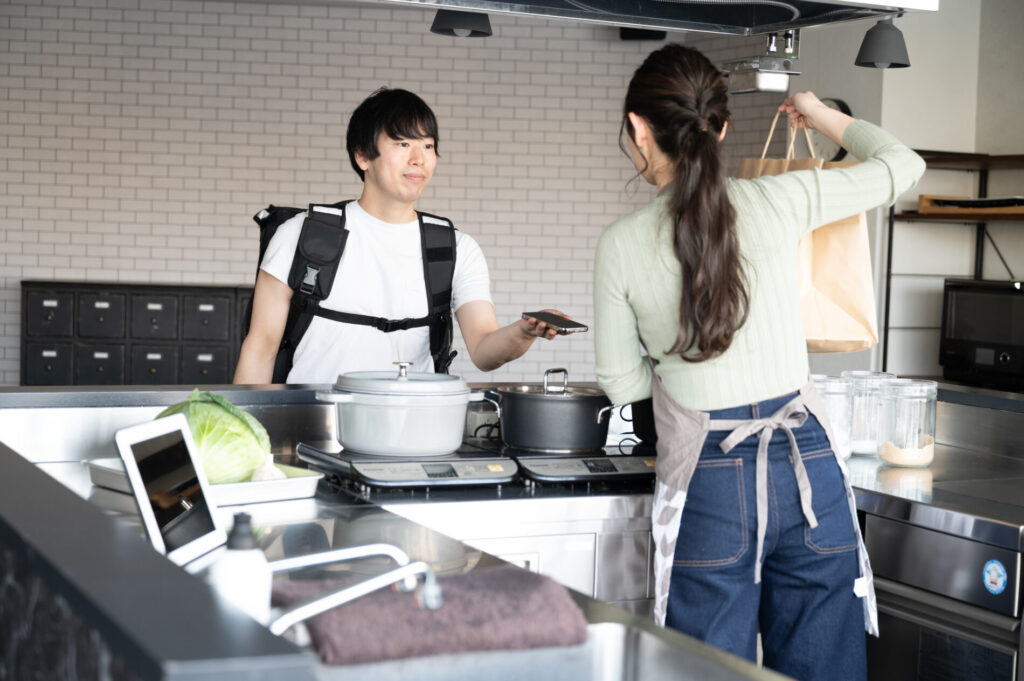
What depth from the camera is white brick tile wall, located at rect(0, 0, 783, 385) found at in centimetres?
861

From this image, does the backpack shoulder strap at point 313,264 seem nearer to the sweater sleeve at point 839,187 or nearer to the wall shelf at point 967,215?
the sweater sleeve at point 839,187

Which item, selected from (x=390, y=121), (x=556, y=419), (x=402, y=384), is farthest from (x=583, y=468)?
(x=390, y=121)

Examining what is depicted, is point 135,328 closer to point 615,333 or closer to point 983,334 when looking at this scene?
point 983,334

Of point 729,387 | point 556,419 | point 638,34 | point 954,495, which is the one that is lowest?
point 954,495

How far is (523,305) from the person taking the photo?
910 centimetres

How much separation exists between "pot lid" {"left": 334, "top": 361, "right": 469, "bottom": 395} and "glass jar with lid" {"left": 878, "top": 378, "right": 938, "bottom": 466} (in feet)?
3.53

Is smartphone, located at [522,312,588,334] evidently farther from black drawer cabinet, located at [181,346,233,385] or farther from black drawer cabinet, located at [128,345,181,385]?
black drawer cabinet, located at [128,345,181,385]

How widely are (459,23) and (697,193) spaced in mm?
1893

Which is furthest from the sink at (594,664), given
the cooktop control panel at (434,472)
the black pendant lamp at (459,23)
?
Answer: the black pendant lamp at (459,23)

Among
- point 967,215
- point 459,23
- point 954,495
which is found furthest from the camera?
point 967,215

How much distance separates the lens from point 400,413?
8.19 feet

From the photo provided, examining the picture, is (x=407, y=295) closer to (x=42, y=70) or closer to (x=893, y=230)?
(x=893, y=230)

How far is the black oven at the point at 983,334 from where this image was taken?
602 centimetres

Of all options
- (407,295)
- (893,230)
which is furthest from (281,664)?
(893,230)
